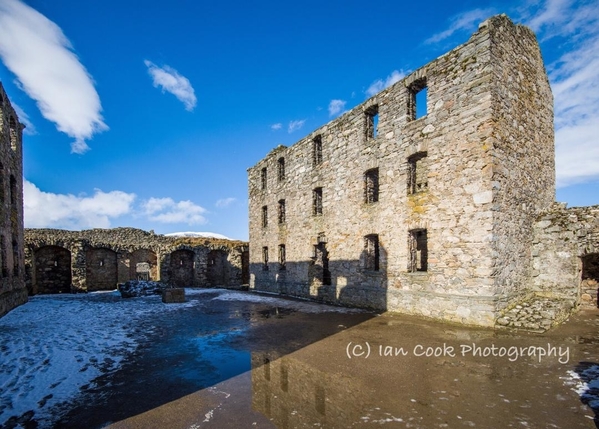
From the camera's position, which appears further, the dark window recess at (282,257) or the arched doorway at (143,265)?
the arched doorway at (143,265)

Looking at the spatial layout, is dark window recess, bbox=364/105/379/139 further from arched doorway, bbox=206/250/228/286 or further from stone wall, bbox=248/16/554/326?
arched doorway, bbox=206/250/228/286

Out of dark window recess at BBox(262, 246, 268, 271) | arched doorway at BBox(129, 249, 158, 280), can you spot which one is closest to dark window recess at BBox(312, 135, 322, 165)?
dark window recess at BBox(262, 246, 268, 271)

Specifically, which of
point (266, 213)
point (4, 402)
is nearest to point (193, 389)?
point (4, 402)

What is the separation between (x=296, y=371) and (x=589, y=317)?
30.4ft

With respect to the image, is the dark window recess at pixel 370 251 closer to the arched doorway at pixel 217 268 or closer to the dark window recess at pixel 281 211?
the dark window recess at pixel 281 211

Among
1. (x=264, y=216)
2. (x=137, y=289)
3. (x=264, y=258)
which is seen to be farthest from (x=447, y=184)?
(x=137, y=289)

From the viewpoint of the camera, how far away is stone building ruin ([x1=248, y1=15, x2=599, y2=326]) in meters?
8.64

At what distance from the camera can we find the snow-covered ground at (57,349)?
4.52 metres

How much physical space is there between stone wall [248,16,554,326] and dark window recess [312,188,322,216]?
0.63 metres

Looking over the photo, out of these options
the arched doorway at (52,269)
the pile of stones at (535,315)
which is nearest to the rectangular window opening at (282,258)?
the pile of stones at (535,315)

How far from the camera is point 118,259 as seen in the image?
71.3 feet

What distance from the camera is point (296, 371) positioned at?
557cm

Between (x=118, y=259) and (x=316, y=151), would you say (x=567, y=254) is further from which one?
(x=118, y=259)

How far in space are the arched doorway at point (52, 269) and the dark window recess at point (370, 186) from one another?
19963 millimetres
